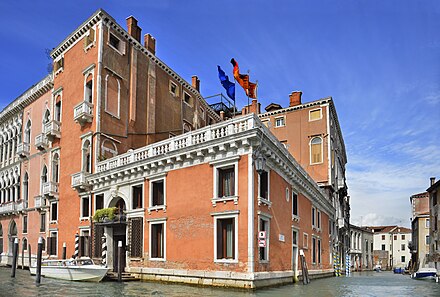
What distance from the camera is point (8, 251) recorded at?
3170cm

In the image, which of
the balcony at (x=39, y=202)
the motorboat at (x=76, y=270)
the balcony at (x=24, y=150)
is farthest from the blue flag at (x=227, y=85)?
the balcony at (x=24, y=150)

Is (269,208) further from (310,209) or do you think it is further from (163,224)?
(310,209)

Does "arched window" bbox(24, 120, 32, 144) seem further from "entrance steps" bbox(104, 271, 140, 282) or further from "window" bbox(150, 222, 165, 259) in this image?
"window" bbox(150, 222, 165, 259)

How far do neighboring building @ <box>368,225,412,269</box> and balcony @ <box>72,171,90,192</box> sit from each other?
68.1 metres

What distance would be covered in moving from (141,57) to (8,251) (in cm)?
1737

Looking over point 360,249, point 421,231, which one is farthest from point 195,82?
point 360,249

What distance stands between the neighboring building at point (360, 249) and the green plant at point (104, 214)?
135 feet

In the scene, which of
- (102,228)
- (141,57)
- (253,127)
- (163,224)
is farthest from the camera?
(141,57)

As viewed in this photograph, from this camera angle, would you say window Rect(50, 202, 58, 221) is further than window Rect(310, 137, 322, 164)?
No

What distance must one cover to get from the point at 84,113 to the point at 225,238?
447 inches

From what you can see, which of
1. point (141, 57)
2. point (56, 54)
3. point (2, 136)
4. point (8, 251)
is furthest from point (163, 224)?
point (2, 136)

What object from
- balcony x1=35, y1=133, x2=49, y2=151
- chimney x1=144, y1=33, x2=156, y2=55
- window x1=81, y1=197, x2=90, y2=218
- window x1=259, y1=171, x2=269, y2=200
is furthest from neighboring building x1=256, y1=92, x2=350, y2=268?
window x1=259, y1=171, x2=269, y2=200

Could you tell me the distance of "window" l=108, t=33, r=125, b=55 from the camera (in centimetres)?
2476

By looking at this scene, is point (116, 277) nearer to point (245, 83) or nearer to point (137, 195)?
point (137, 195)
